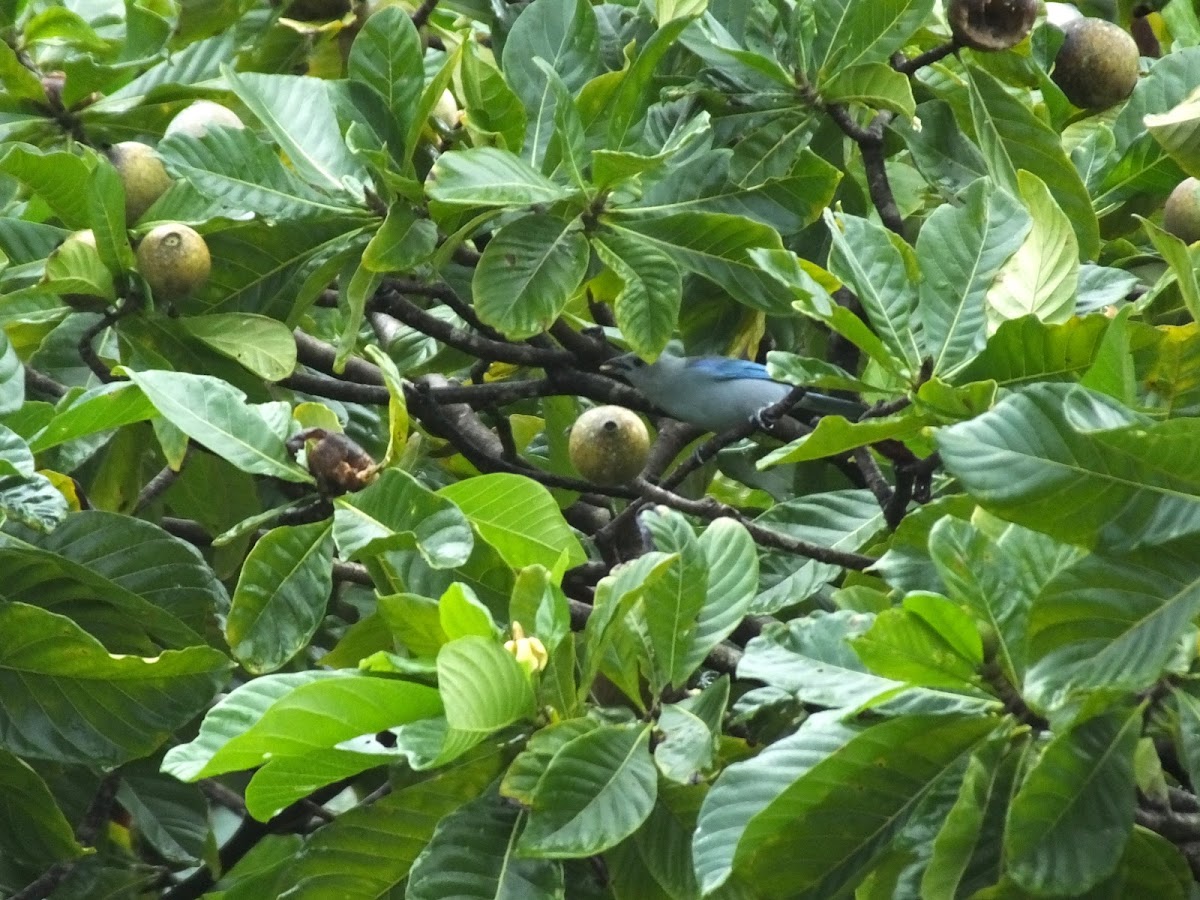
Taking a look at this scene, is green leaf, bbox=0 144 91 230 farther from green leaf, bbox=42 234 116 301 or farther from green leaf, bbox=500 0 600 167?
green leaf, bbox=500 0 600 167

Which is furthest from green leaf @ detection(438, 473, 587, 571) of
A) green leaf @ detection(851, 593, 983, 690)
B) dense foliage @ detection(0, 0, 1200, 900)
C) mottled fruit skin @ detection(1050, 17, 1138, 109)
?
mottled fruit skin @ detection(1050, 17, 1138, 109)

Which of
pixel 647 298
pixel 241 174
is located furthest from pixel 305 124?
pixel 647 298

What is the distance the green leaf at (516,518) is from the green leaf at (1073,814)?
590 mm

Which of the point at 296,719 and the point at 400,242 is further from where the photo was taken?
the point at 400,242

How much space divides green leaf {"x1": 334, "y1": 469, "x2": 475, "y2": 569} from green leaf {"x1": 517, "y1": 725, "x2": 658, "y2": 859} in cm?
24

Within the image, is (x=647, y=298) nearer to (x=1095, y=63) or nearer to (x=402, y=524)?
(x=402, y=524)

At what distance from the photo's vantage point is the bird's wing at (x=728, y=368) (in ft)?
7.07

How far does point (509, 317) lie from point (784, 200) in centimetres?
42

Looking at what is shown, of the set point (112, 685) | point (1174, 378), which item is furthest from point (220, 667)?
point (1174, 378)

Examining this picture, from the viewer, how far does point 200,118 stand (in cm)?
208

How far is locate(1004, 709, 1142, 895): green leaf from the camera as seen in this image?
1.16 meters

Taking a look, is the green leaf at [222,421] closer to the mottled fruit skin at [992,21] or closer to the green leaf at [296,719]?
the green leaf at [296,719]

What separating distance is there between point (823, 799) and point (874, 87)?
100cm

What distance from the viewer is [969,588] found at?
4.03 ft
